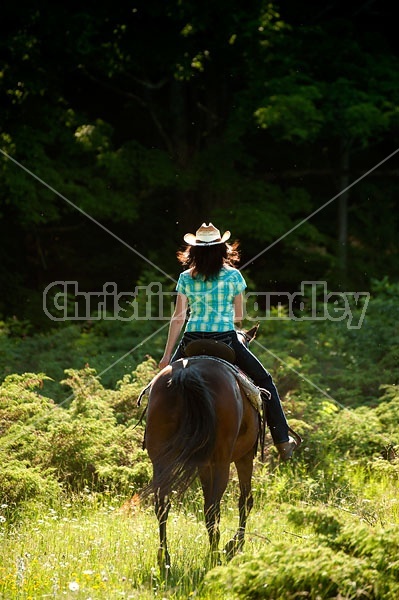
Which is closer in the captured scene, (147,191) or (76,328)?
(76,328)

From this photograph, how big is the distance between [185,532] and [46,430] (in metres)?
2.65

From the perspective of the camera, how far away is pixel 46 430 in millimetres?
8906

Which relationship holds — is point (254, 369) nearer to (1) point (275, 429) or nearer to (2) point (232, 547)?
(1) point (275, 429)

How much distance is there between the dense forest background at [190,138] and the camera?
18672mm

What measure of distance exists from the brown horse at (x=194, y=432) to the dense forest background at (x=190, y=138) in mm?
11765

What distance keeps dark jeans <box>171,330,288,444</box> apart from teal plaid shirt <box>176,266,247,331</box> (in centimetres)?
5

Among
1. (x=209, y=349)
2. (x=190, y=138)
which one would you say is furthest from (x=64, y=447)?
(x=190, y=138)

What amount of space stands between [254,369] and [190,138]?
1537cm

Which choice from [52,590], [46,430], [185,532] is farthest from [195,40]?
[52,590]

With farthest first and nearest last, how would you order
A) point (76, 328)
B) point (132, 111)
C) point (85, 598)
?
point (132, 111), point (76, 328), point (85, 598)

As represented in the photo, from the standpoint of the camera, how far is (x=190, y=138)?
2166 cm

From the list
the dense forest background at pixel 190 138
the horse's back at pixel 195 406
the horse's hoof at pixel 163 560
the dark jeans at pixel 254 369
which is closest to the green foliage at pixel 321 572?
→ the horse's hoof at pixel 163 560

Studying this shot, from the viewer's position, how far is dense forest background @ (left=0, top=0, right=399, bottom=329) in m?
18.7

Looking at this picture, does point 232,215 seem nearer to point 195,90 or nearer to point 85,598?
Answer: point 195,90
